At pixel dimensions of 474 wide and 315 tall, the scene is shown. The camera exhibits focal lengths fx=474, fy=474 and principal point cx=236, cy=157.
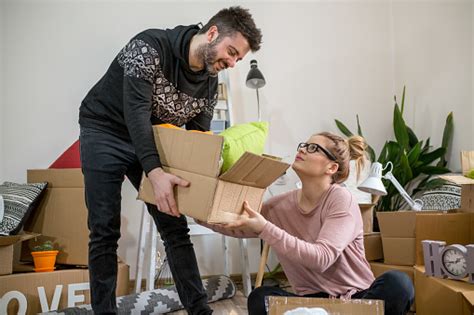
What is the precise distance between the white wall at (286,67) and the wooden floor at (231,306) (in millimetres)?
535

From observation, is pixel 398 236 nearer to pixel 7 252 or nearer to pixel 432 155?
pixel 432 155

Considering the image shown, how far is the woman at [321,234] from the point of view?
125cm

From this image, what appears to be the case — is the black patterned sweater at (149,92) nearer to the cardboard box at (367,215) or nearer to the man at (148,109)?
the man at (148,109)

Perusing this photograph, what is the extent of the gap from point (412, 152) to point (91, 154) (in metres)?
1.97

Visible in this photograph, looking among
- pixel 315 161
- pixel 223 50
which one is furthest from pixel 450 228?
pixel 223 50

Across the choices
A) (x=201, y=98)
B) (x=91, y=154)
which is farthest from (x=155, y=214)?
(x=201, y=98)

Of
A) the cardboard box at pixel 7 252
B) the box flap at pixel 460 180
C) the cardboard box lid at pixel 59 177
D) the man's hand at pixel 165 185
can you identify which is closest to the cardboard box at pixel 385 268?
the box flap at pixel 460 180

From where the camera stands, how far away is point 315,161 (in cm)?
145

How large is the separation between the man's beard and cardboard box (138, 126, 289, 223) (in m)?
0.24

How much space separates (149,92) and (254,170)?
1.27 ft

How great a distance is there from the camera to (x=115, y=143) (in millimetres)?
1431

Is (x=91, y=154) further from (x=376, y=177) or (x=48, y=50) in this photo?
(x=48, y=50)

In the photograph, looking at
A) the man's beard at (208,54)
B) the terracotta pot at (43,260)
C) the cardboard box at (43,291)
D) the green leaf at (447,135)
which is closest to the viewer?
the man's beard at (208,54)

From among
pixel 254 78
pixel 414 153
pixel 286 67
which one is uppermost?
pixel 286 67
